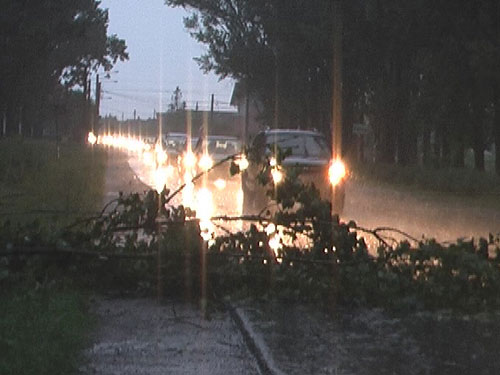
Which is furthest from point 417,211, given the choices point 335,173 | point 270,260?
point 270,260

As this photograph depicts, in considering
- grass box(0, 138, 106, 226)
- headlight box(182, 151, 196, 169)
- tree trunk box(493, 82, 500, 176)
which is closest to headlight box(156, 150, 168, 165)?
headlight box(182, 151, 196, 169)

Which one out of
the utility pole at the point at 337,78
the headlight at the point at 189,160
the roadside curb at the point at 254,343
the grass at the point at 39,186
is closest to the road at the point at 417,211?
the grass at the point at 39,186

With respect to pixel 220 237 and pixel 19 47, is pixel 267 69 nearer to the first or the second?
pixel 19 47

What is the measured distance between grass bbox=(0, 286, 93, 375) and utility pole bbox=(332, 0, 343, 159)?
30720 millimetres

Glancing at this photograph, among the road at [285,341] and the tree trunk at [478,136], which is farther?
the tree trunk at [478,136]

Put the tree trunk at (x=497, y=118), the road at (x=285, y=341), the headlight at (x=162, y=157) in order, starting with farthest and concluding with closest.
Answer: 1. the headlight at (x=162, y=157)
2. the tree trunk at (x=497, y=118)
3. the road at (x=285, y=341)

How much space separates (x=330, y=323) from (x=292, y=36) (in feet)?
141

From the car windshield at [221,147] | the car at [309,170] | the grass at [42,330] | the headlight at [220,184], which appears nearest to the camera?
the grass at [42,330]

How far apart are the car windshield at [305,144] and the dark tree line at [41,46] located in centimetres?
1377

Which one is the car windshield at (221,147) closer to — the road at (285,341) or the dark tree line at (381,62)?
the dark tree line at (381,62)

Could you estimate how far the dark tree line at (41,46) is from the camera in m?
38.9

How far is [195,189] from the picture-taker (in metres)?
33.7

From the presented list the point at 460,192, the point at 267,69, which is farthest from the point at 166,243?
the point at 267,69

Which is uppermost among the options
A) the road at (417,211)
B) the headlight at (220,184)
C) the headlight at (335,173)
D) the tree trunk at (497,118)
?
the tree trunk at (497,118)
